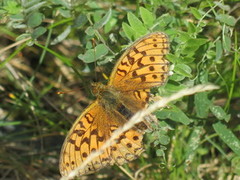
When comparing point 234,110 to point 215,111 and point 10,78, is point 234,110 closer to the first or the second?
point 215,111

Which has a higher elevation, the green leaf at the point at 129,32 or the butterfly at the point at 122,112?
the green leaf at the point at 129,32

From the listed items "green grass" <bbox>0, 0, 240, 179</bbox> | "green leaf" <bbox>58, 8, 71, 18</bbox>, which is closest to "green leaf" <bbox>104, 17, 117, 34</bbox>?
"green grass" <bbox>0, 0, 240, 179</bbox>

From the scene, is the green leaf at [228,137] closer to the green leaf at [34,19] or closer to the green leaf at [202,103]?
the green leaf at [202,103]

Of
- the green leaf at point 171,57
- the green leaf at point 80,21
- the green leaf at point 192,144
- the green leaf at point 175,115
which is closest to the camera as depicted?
the green leaf at point 171,57

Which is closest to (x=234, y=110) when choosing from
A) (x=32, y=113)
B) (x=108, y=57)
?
(x=108, y=57)

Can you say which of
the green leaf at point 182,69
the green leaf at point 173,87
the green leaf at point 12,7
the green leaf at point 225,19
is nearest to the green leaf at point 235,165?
the green leaf at point 173,87

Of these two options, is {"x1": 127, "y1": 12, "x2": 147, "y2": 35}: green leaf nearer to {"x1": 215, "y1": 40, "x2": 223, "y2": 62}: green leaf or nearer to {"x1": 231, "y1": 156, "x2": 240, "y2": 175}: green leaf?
{"x1": 215, "y1": 40, "x2": 223, "y2": 62}: green leaf

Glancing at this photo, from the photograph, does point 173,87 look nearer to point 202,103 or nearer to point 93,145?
point 202,103
